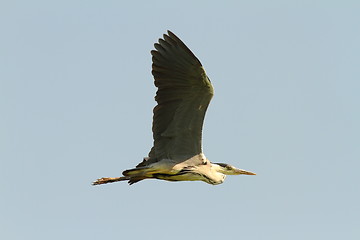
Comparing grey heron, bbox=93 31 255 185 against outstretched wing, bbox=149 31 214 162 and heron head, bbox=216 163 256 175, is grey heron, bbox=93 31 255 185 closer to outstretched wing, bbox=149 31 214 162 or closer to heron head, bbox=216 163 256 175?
outstretched wing, bbox=149 31 214 162

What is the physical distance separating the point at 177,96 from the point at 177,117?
37 cm

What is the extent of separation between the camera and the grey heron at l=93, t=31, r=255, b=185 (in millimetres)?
13156

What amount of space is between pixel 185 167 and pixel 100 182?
1749 millimetres

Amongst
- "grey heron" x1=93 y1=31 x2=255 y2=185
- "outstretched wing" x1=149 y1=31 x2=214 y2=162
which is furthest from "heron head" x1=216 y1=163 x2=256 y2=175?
"outstretched wing" x1=149 y1=31 x2=214 y2=162

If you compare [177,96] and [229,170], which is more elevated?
[177,96]

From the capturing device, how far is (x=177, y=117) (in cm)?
1345

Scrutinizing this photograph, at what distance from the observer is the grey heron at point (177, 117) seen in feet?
43.2

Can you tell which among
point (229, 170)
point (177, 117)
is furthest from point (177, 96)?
point (229, 170)

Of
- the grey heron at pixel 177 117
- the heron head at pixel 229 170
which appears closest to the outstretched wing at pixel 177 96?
the grey heron at pixel 177 117

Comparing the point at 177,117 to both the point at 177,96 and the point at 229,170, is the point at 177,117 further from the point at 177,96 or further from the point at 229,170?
the point at 229,170

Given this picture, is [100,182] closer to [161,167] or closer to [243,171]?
[161,167]

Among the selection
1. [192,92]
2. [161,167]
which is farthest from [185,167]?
[192,92]

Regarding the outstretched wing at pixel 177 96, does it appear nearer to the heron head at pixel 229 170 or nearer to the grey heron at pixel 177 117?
the grey heron at pixel 177 117

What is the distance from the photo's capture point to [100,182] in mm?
14578
